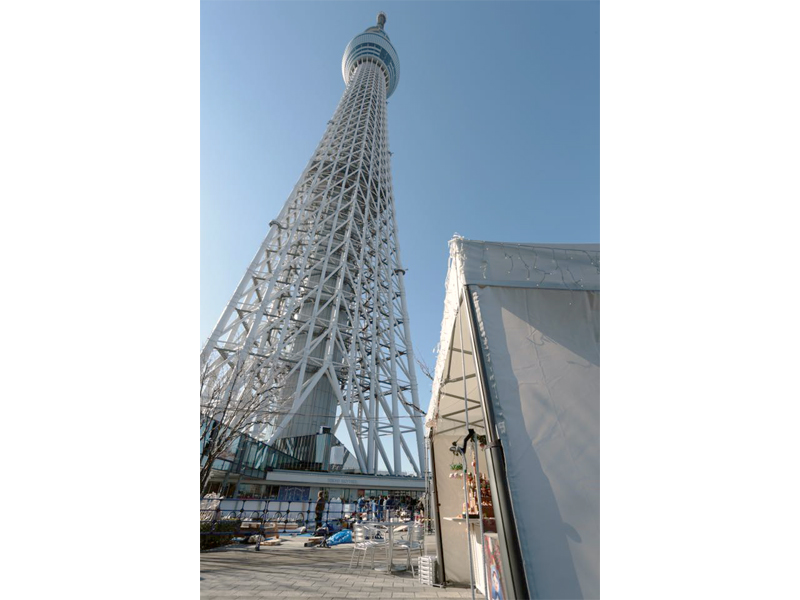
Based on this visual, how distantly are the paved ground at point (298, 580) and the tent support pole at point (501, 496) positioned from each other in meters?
3.21

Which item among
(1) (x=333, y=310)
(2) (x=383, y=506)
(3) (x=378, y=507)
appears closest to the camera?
(3) (x=378, y=507)

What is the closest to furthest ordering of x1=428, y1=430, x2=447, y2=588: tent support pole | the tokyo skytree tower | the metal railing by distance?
x1=428, y1=430, x2=447, y2=588: tent support pole, the metal railing, the tokyo skytree tower

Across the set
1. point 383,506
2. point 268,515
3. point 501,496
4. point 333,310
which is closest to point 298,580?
point 501,496

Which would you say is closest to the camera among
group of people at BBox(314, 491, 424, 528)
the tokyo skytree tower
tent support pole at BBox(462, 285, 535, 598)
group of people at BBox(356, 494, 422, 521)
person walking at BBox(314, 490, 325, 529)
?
tent support pole at BBox(462, 285, 535, 598)

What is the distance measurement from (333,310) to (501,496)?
87.1 ft

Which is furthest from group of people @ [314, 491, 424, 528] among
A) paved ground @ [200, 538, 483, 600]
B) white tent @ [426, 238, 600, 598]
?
white tent @ [426, 238, 600, 598]

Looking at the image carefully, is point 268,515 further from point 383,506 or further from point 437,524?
point 437,524

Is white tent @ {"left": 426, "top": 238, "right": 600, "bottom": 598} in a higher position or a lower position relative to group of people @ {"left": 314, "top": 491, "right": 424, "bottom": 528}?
higher

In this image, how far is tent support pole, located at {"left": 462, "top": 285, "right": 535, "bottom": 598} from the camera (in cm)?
241

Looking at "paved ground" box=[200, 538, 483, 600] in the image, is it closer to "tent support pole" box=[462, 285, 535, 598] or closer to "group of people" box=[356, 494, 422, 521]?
"tent support pole" box=[462, 285, 535, 598]

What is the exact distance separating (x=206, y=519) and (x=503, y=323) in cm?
1186

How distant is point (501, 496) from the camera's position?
8.48ft

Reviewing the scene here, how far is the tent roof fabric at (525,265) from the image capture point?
10.9 feet
